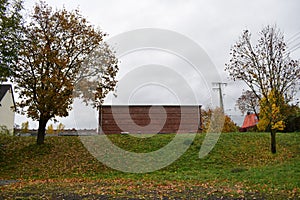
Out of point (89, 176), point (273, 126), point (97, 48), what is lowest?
point (89, 176)

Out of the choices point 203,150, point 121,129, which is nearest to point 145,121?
point 121,129

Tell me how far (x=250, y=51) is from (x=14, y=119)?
102ft

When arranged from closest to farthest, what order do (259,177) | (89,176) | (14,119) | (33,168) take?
1. (259,177)
2. (89,176)
3. (33,168)
4. (14,119)

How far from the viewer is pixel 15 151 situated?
17656 millimetres

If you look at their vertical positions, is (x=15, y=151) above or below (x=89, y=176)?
above

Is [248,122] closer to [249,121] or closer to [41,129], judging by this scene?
[249,121]

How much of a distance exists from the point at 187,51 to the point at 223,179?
7571mm

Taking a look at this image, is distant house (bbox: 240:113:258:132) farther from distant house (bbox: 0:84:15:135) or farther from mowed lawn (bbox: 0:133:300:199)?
distant house (bbox: 0:84:15:135)

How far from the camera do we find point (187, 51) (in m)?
15.7

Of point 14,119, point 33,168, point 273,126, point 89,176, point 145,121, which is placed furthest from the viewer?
point 14,119

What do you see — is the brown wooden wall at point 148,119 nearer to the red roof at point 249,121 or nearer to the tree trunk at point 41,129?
the tree trunk at point 41,129

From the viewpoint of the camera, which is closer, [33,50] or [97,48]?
[33,50]

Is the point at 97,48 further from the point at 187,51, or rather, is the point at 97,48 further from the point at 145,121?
the point at 145,121

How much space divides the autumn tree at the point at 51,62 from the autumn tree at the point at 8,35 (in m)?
1.62
